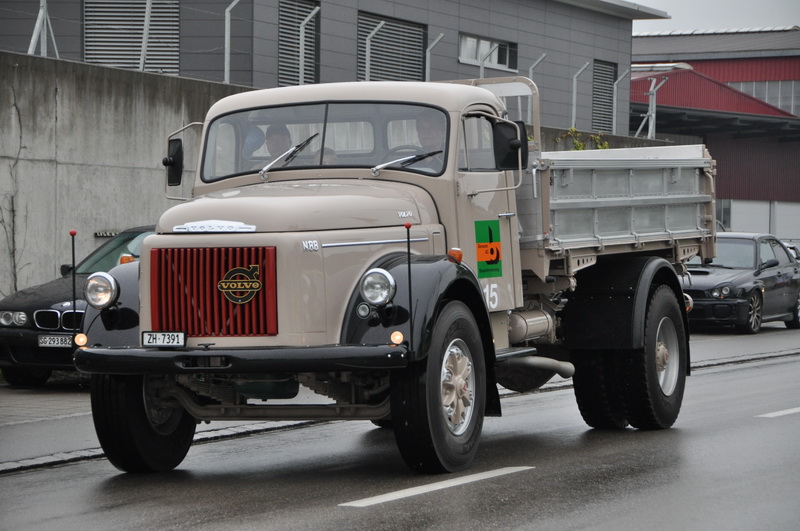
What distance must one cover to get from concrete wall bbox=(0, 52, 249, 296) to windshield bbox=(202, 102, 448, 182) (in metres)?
8.48

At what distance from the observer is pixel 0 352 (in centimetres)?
1456

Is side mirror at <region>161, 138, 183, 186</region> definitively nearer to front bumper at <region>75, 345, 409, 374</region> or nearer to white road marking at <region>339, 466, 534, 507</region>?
front bumper at <region>75, 345, 409, 374</region>

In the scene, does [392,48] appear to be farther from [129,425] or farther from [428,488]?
[428,488]

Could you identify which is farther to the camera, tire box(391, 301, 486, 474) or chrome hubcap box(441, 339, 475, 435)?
chrome hubcap box(441, 339, 475, 435)

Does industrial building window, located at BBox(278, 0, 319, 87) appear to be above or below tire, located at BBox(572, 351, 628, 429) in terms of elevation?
above

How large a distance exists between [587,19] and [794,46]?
35.5m

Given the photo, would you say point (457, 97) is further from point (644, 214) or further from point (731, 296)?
point (731, 296)

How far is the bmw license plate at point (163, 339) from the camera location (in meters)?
8.27

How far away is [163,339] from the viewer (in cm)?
832

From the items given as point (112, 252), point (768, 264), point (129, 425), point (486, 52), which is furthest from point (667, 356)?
point (486, 52)

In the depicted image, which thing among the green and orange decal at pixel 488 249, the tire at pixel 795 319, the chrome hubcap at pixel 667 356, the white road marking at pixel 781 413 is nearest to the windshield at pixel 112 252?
the chrome hubcap at pixel 667 356

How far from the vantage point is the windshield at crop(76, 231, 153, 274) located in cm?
1575

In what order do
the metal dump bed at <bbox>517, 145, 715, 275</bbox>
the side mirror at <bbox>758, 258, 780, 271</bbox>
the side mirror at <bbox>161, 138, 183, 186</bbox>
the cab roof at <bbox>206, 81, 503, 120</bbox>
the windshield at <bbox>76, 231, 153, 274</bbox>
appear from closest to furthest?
the cab roof at <bbox>206, 81, 503, 120</bbox>, the metal dump bed at <bbox>517, 145, 715, 275</bbox>, the side mirror at <bbox>161, 138, 183, 186</bbox>, the windshield at <bbox>76, 231, 153, 274</bbox>, the side mirror at <bbox>758, 258, 780, 271</bbox>

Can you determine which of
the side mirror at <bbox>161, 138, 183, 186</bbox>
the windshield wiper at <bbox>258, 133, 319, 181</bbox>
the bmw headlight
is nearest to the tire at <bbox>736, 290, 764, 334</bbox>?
the bmw headlight
